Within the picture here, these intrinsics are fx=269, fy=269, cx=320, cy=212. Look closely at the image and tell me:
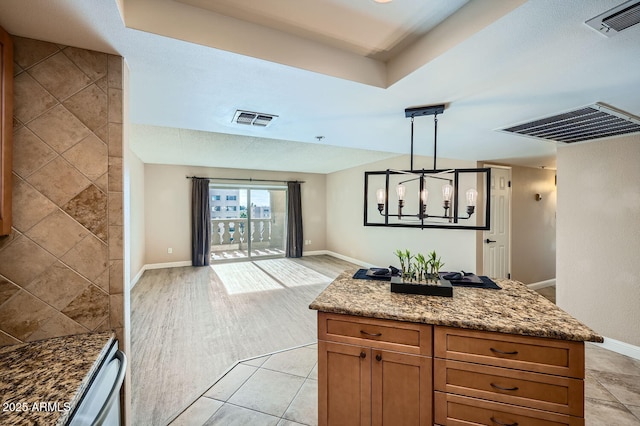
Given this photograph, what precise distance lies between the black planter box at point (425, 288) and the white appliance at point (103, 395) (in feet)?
5.06

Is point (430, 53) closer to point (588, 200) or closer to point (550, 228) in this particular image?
point (588, 200)

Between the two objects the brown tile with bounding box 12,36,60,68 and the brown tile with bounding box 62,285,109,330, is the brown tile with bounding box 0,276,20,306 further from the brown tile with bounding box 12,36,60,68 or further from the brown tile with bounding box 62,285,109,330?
the brown tile with bounding box 12,36,60,68

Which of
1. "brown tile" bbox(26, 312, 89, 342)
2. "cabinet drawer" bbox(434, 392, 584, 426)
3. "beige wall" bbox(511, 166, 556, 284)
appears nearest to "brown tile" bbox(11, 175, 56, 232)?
"brown tile" bbox(26, 312, 89, 342)

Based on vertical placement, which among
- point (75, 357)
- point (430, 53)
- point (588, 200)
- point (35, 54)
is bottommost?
point (75, 357)

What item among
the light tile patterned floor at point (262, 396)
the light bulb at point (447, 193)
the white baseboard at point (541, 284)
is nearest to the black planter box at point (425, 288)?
the light bulb at point (447, 193)

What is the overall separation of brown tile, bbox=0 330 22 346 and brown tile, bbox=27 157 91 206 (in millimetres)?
612

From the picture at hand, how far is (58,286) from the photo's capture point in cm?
130

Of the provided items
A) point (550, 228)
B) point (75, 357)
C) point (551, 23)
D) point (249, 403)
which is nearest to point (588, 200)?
point (550, 228)

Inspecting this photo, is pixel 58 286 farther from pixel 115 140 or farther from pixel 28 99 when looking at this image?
pixel 28 99

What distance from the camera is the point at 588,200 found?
301cm

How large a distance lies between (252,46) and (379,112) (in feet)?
3.94

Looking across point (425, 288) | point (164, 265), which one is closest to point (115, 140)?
point (425, 288)

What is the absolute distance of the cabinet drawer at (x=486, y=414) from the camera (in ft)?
4.17

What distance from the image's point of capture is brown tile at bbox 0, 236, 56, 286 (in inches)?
47.6
